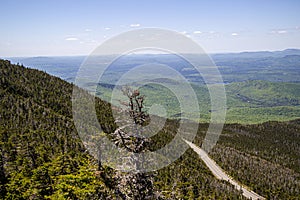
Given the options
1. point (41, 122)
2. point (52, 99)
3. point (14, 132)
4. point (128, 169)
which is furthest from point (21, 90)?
point (128, 169)

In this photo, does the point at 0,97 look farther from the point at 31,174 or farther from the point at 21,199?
the point at 21,199

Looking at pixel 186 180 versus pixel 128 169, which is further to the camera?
pixel 186 180

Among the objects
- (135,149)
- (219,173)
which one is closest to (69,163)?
(135,149)

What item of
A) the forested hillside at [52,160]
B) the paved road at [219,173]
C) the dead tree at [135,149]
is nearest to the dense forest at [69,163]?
the forested hillside at [52,160]

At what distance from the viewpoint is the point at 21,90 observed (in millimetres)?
117188

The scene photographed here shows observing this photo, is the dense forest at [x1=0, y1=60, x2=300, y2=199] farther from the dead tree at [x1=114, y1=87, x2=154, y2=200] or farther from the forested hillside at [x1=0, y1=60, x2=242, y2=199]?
the dead tree at [x1=114, y1=87, x2=154, y2=200]

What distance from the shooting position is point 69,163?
58.4 m

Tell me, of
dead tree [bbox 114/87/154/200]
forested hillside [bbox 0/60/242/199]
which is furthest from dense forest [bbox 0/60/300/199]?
dead tree [bbox 114/87/154/200]

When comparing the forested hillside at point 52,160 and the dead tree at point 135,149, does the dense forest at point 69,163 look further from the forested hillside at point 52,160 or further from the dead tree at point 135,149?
the dead tree at point 135,149

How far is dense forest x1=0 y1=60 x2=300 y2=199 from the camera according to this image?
139 ft

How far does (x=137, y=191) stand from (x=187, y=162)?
9008cm

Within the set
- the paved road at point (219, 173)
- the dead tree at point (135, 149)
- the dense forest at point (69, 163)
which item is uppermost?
the dead tree at point (135, 149)

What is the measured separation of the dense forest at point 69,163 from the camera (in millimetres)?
42344

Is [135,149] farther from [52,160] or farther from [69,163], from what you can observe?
[52,160]
